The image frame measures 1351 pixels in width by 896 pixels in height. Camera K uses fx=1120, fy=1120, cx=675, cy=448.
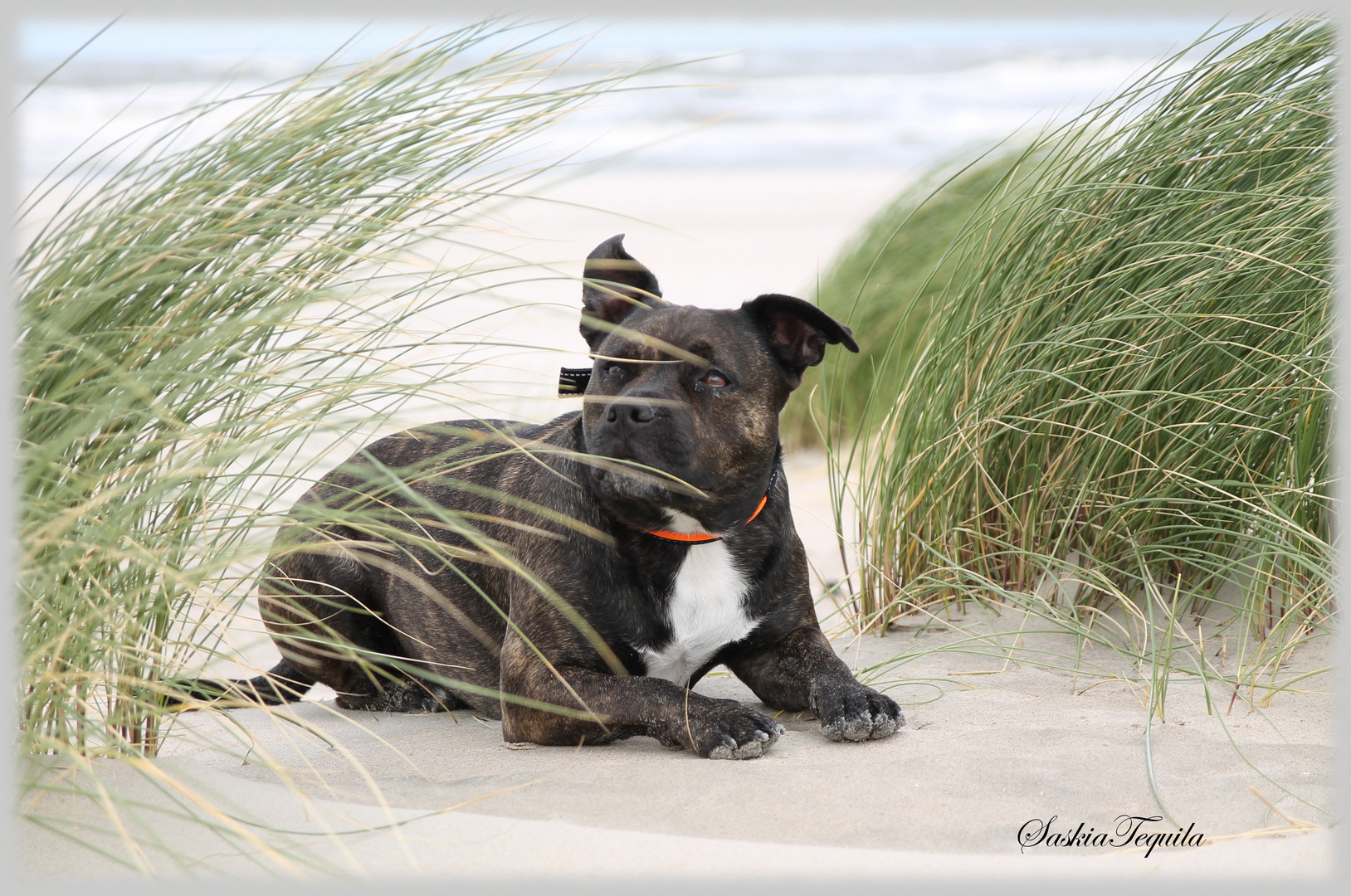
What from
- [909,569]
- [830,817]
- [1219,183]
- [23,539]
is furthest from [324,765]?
[1219,183]

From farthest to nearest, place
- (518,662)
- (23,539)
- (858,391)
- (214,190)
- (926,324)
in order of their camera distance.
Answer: (858,391), (926,324), (518,662), (214,190), (23,539)

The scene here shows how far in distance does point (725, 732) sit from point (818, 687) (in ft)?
1.26

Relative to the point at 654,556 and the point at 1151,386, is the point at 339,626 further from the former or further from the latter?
the point at 1151,386

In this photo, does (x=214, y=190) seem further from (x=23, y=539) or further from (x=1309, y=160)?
(x=1309, y=160)

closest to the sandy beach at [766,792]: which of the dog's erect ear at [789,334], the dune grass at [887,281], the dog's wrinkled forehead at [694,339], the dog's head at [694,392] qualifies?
the dog's head at [694,392]

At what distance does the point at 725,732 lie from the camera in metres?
3.23

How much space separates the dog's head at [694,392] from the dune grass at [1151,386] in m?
0.54

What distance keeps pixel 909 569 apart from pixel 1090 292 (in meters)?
1.30

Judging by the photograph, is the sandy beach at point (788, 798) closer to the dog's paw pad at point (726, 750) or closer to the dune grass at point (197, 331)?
the dog's paw pad at point (726, 750)

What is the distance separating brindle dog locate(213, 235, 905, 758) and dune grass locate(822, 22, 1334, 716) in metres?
0.71

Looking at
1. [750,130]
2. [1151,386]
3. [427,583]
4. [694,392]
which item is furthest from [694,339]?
[750,130]

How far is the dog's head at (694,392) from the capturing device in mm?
3262

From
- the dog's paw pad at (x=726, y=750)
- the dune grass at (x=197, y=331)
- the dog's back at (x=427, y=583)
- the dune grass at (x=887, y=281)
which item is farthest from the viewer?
the dune grass at (x=887, y=281)

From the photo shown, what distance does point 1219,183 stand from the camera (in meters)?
3.93
